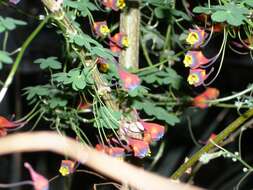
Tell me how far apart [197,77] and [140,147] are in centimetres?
13

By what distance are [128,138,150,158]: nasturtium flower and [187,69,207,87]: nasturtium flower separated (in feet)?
0.36

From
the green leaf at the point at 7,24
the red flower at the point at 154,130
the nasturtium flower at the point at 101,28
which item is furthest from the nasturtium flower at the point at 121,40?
the green leaf at the point at 7,24

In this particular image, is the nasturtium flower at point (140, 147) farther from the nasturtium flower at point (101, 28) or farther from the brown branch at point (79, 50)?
the nasturtium flower at point (101, 28)

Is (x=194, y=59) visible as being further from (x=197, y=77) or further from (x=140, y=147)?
(x=140, y=147)

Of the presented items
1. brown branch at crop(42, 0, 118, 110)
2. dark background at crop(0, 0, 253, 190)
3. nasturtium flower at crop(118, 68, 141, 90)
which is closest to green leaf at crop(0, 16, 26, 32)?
brown branch at crop(42, 0, 118, 110)

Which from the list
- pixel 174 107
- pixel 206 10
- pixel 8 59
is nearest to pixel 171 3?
pixel 206 10

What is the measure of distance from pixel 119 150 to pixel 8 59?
0.26 metres

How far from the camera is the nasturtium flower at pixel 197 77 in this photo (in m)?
0.59

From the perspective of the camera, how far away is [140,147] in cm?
56

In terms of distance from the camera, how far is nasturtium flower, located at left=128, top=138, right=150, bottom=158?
0.56 m

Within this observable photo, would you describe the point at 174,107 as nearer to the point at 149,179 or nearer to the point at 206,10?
the point at 206,10

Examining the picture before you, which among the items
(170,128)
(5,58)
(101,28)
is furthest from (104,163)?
(170,128)

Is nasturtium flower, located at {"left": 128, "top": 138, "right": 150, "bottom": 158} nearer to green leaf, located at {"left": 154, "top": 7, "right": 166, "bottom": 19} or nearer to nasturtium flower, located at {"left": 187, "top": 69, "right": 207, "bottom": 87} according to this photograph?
nasturtium flower, located at {"left": 187, "top": 69, "right": 207, "bottom": 87}

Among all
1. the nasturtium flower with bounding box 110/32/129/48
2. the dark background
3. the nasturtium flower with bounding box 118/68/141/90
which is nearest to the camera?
the nasturtium flower with bounding box 118/68/141/90
